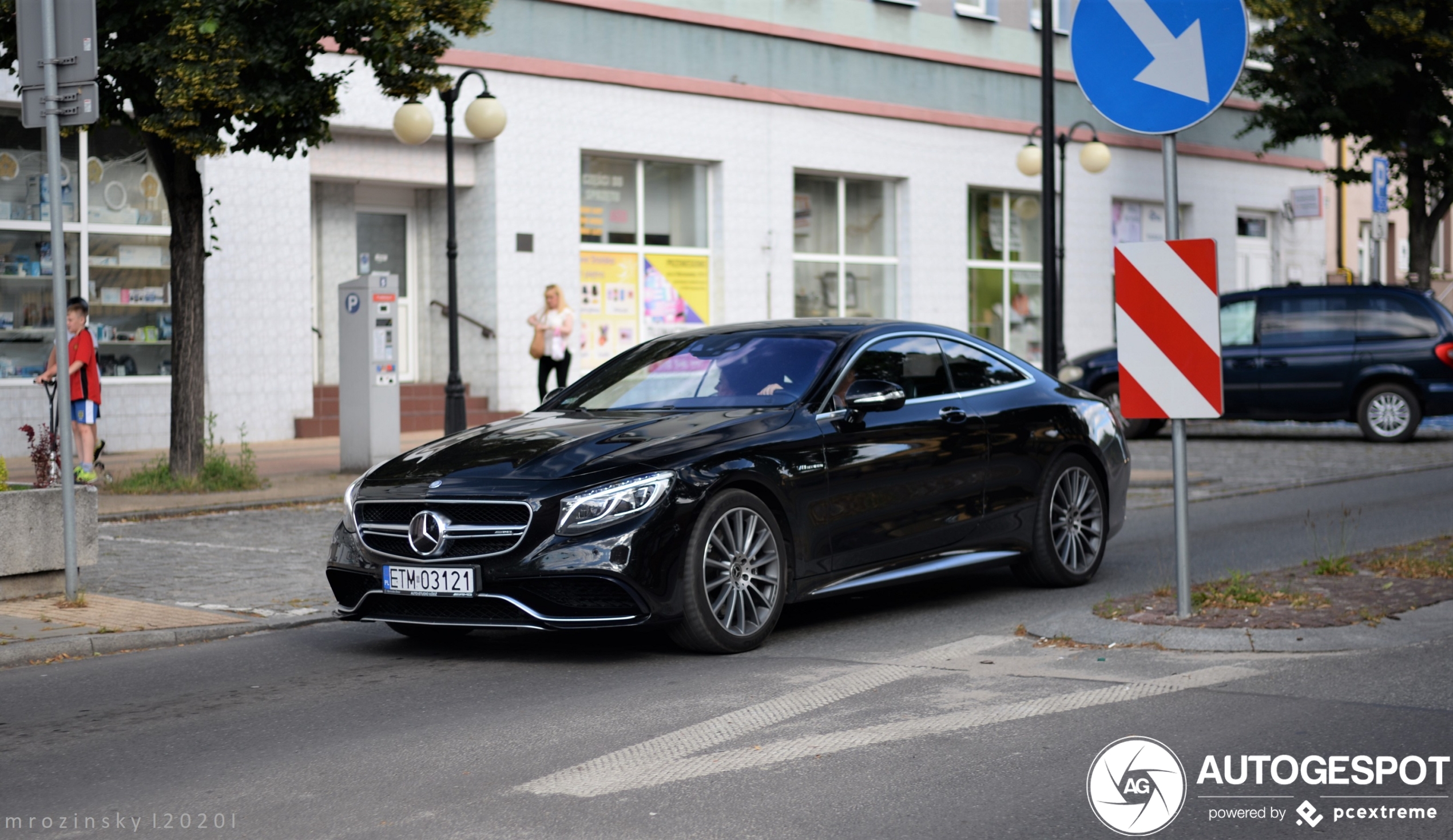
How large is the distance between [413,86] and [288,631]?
287 inches

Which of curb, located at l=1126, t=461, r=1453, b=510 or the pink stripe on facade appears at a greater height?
the pink stripe on facade

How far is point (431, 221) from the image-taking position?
2281 cm

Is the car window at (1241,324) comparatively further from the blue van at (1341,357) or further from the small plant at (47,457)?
the small plant at (47,457)

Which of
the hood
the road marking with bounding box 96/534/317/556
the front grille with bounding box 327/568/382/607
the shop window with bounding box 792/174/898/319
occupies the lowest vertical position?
the road marking with bounding box 96/534/317/556

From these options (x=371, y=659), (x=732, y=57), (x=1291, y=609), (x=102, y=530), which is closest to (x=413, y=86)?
(x=102, y=530)

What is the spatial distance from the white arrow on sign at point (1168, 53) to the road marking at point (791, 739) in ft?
8.09

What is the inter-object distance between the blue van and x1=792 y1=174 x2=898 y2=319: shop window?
6512mm

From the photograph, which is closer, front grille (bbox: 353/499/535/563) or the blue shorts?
front grille (bbox: 353/499/535/563)

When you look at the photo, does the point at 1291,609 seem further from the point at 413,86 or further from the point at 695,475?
the point at 413,86

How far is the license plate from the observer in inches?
266

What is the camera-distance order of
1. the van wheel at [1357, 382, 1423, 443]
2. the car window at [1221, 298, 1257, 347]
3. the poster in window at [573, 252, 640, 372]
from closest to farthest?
the van wheel at [1357, 382, 1423, 443] → the car window at [1221, 298, 1257, 347] → the poster in window at [573, 252, 640, 372]

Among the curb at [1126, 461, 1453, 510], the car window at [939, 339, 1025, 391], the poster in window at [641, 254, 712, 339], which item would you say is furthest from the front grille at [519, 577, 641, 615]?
the poster in window at [641, 254, 712, 339]

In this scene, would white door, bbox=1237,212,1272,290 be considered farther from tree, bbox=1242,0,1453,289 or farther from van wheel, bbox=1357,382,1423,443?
Result: van wheel, bbox=1357,382,1423,443

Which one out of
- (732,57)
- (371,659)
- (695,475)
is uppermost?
(732,57)
